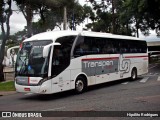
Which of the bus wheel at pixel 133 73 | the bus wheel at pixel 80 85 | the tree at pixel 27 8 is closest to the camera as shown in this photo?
the bus wheel at pixel 80 85

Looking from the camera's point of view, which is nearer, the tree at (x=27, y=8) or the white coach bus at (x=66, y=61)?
the white coach bus at (x=66, y=61)

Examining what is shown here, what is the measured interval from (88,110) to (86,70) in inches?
224

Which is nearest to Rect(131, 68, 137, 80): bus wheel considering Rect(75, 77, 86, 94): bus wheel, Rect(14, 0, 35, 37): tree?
Rect(75, 77, 86, 94): bus wheel

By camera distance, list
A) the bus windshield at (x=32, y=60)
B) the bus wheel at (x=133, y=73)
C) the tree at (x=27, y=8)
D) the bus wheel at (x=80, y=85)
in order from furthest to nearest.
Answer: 1. the tree at (x=27, y=8)
2. the bus wheel at (x=133, y=73)
3. the bus wheel at (x=80, y=85)
4. the bus windshield at (x=32, y=60)

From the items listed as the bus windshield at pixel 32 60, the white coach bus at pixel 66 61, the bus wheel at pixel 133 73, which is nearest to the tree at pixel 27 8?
the white coach bus at pixel 66 61

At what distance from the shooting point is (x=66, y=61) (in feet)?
47.0

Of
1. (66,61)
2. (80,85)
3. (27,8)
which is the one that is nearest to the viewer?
(66,61)

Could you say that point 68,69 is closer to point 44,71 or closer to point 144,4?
point 44,71

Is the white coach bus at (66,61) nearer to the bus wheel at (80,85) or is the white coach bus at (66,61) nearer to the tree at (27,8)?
the bus wheel at (80,85)

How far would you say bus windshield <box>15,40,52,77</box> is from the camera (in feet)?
43.5

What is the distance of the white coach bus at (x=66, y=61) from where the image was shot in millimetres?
13305

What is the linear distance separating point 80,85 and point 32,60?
10.1ft

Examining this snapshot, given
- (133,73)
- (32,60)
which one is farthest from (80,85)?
(133,73)

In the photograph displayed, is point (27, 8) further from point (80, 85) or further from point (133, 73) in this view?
point (80, 85)
